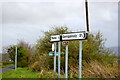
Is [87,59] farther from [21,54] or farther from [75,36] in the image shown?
[21,54]

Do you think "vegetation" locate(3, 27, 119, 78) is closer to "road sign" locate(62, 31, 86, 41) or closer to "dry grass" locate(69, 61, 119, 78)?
"dry grass" locate(69, 61, 119, 78)

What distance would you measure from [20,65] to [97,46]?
44.7 feet

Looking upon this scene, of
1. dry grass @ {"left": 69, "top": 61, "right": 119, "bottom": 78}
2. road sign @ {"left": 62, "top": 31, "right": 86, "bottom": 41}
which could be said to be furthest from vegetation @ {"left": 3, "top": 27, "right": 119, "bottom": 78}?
road sign @ {"left": 62, "top": 31, "right": 86, "bottom": 41}

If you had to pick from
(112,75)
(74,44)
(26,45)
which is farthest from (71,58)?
(26,45)

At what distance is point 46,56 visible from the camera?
14.5 meters

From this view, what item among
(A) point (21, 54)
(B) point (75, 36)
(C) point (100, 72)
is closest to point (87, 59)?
(C) point (100, 72)

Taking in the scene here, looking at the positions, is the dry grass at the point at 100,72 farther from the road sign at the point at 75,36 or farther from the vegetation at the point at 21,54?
the vegetation at the point at 21,54

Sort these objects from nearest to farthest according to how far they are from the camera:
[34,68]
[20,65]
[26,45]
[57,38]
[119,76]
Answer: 1. [57,38]
2. [119,76]
3. [34,68]
4. [20,65]
5. [26,45]

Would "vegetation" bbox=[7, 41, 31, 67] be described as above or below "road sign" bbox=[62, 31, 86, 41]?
below

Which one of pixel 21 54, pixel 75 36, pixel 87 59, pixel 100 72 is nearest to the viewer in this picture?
pixel 75 36

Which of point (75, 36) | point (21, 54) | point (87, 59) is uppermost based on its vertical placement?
point (75, 36)

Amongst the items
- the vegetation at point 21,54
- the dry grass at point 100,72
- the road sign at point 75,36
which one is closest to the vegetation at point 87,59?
the dry grass at point 100,72

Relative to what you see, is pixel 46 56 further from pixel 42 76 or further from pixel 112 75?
pixel 112 75

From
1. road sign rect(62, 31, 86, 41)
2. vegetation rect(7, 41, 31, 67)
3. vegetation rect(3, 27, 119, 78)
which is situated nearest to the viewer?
road sign rect(62, 31, 86, 41)
